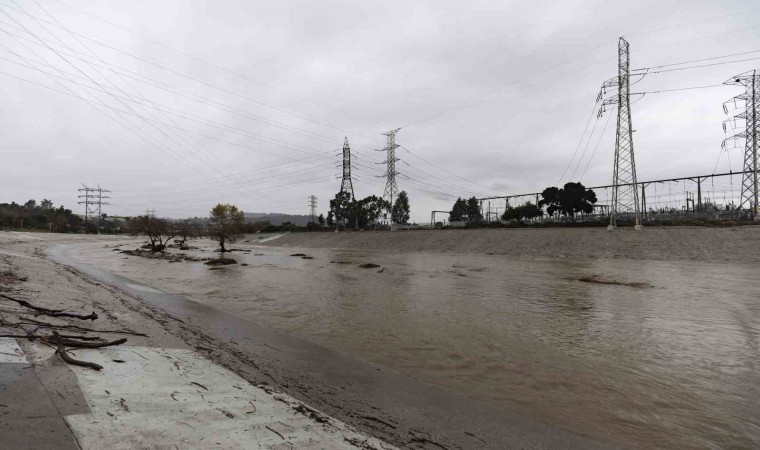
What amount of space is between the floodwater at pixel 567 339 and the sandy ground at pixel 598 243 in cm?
992

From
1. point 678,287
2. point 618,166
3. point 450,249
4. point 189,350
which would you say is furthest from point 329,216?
point 189,350

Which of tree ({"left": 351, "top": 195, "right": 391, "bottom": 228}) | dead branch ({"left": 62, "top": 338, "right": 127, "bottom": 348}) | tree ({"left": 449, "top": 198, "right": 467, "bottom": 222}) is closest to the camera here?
dead branch ({"left": 62, "top": 338, "right": 127, "bottom": 348})

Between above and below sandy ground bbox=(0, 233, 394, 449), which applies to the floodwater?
below

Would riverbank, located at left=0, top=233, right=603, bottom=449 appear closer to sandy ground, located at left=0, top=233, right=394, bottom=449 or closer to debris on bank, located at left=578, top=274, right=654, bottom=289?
sandy ground, located at left=0, top=233, right=394, bottom=449

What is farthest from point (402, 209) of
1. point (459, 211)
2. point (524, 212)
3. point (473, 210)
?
point (524, 212)

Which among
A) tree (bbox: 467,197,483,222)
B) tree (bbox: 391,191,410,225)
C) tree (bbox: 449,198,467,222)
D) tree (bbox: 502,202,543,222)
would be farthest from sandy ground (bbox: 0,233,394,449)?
tree (bbox: 391,191,410,225)

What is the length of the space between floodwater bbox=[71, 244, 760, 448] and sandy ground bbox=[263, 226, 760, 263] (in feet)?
32.5

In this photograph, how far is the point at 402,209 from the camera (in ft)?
437

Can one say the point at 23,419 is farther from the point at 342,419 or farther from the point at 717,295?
the point at 717,295

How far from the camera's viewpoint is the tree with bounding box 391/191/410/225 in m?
126

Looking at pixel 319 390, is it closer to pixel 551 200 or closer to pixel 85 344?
pixel 85 344

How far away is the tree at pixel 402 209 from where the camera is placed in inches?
4976

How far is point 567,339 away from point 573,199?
235ft

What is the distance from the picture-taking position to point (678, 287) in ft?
65.3
